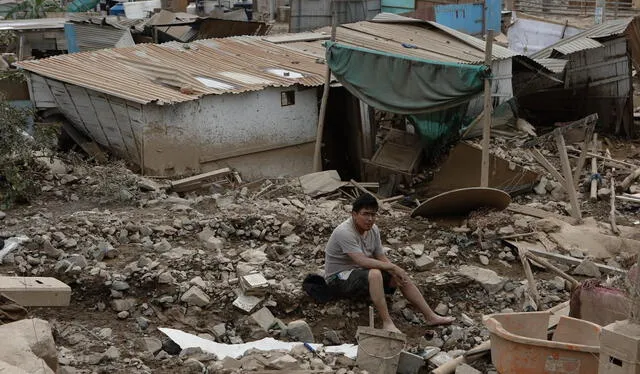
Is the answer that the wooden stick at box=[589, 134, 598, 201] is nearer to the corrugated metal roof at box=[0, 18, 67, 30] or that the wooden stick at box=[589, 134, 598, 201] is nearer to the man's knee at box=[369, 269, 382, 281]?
the man's knee at box=[369, 269, 382, 281]

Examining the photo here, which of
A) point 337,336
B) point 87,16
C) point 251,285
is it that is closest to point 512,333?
point 337,336

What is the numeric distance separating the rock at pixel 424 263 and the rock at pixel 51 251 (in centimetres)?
311

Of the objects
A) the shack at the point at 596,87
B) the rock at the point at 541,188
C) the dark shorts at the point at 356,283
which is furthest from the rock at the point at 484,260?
the shack at the point at 596,87

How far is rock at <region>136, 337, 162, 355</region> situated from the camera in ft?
18.5

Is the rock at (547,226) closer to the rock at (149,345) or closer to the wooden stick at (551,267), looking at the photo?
the wooden stick at (551,267)

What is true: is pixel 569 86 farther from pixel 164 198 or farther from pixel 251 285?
pixel 251 285

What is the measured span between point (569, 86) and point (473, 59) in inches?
111

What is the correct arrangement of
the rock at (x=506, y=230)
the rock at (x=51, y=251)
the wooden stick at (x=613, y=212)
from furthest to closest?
the wooden stick at (x=613, y=212) < the rock at (x=506, y=230) < the rock at (x=51, y=251)

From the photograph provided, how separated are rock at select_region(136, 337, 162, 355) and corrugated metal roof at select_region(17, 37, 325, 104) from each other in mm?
5907

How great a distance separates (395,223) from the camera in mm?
8852

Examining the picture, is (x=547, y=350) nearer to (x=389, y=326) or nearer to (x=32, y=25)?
(x=389, y=326)

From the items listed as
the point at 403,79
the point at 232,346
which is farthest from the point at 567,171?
the point at 232,346

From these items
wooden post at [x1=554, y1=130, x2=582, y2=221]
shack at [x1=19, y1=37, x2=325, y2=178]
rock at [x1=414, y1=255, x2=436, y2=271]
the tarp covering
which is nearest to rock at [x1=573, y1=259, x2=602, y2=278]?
rock at [x1=414, y1=255, x2=436, y2=271]

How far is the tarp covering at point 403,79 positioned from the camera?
10016mm
